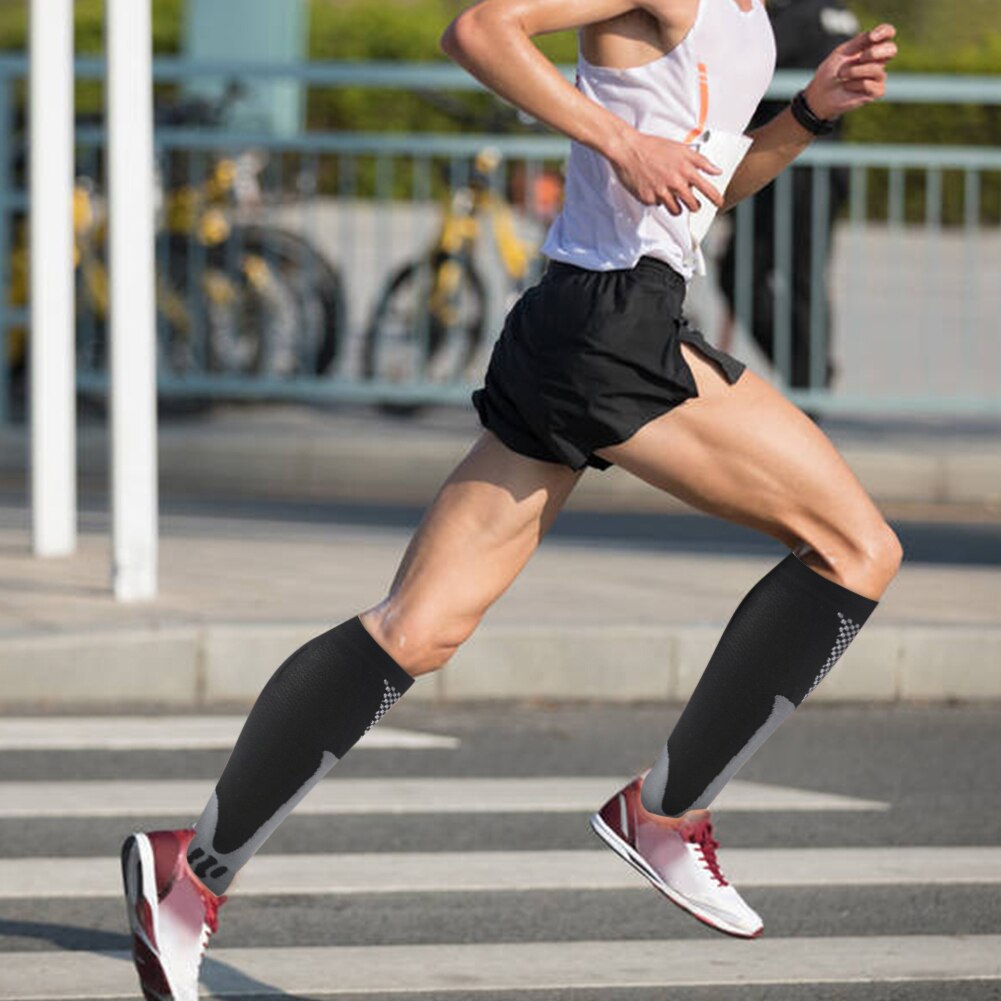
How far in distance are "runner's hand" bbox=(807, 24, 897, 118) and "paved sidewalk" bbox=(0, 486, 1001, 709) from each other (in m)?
3.05

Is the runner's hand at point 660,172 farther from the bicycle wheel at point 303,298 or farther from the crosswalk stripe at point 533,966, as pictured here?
the bicycle wheel at point 303,298

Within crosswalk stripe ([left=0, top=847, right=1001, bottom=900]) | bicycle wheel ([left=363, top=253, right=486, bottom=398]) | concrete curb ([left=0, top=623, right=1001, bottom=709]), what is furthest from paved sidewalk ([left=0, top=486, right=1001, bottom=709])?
bicycle wheel ([left=363, top=253, right=486, bottom=398])

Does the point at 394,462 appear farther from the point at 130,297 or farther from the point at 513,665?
the point at 513,665

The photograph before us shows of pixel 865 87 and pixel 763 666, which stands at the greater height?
pixel 865 87

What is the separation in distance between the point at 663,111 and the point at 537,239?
812 centimetres

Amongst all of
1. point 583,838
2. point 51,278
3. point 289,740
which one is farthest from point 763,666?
point 51,278

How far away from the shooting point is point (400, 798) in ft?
18.6

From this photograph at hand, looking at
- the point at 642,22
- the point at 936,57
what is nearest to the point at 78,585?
the point at 642,22

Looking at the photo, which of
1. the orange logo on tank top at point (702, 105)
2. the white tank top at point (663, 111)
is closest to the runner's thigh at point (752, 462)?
the white tank top at point (663, 111)

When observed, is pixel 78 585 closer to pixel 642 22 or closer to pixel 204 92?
pixel 642 22

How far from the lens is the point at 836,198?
36.4 ft

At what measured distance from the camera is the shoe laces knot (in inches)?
154

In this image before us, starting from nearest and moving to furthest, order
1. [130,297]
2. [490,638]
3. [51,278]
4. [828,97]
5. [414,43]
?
[828,97]
[490,638]
[130,297]
[51,278]
[414,43]

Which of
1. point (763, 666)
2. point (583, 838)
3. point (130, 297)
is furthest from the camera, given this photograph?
point (130, 297)
